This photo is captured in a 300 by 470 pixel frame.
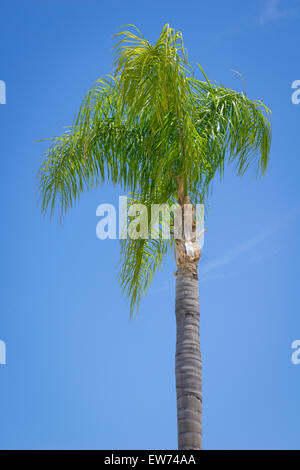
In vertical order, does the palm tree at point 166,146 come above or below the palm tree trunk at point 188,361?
above

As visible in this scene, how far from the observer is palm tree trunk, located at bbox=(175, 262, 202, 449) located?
10211 mm

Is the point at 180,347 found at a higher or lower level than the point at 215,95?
lower

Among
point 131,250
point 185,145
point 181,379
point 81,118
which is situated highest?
point 81,118

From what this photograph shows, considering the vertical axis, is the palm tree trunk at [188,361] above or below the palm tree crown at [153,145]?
below

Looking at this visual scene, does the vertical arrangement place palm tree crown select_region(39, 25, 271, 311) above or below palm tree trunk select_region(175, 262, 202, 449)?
above

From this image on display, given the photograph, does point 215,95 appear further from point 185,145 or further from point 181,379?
point 181,379

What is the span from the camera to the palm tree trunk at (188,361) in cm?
1021

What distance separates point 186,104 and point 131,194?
9.17 ft

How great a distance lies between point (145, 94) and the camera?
36.5 ft

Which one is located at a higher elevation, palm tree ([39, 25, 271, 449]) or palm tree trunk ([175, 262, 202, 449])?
palm tree ([39, 25, 271, 449])

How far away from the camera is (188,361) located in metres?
10.6
